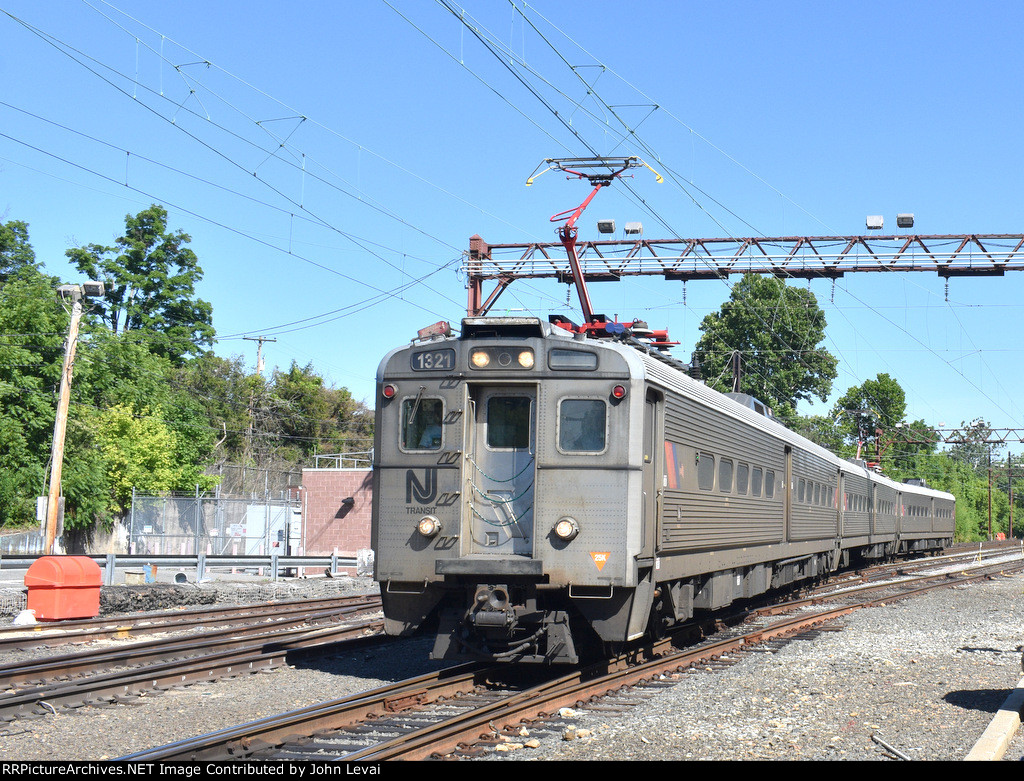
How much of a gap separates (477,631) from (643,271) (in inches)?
694

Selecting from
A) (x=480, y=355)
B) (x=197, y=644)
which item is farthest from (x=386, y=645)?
(x=480, y=355)

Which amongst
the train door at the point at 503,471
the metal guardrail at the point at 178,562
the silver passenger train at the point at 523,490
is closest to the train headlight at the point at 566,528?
the silver passenger train at the point at 523,490

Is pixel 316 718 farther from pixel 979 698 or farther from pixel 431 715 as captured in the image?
pixel 979 698

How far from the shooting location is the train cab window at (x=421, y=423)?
33.0 feet

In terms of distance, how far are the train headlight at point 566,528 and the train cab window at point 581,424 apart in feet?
2.21

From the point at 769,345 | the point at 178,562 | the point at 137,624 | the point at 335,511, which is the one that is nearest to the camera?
the point at 137,624

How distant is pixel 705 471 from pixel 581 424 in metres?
3.22

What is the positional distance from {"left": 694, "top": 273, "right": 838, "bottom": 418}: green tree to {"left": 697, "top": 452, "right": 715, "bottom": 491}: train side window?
1836 inches

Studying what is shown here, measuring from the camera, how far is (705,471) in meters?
12.5

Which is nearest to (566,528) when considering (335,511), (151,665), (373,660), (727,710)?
(727,710)

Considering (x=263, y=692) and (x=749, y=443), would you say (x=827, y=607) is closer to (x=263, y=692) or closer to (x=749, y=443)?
(x=749, y=443)

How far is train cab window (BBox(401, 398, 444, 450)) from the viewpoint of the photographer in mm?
10062

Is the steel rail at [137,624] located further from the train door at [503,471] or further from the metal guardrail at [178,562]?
the train door at [503,471]

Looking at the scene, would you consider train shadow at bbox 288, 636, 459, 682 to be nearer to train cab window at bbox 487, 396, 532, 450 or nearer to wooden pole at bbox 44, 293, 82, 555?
train cab window at bbox 487, 396, 532, 450
